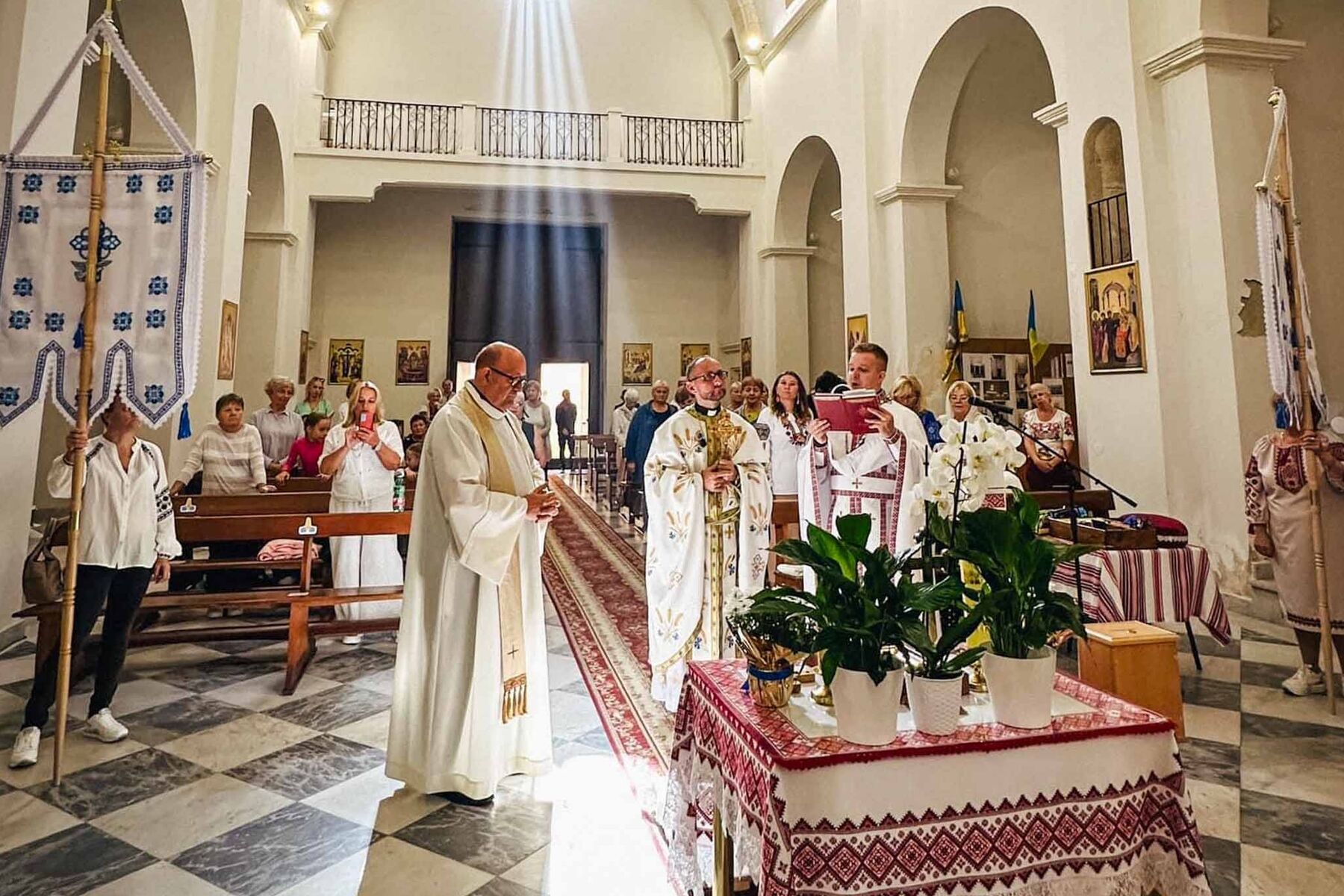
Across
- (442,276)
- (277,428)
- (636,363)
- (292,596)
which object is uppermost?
(442,276)

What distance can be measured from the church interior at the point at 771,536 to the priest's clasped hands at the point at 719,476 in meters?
0.06

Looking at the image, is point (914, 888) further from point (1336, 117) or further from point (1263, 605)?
point (1336, 117)

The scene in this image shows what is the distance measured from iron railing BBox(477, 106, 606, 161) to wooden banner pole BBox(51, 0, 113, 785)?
10.2 m

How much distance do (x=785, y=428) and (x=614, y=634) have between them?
2.27 m

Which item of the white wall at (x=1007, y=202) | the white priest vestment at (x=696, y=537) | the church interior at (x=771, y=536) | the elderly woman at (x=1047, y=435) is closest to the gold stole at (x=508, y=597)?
the church interior at (x=771, y=536)

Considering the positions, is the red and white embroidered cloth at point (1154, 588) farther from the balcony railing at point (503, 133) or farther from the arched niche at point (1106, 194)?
the balcony railing at point (503, 133)

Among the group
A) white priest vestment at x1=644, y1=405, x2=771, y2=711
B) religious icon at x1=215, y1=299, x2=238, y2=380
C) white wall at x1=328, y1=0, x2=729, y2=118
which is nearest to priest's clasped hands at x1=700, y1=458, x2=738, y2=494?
white priest vestment at x1=644, y1=405, x2=771, y2=711

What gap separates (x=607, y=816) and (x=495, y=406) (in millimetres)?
1617

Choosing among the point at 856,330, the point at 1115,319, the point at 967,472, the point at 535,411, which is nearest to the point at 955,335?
the point at 856,330

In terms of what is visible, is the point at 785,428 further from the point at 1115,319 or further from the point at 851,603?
the point at 851,603

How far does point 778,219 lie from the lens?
40.8ft

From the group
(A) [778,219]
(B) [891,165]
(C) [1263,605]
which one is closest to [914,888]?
(C) [1263,605]

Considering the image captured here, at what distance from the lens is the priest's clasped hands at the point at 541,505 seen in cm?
279

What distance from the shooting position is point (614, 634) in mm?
4984
